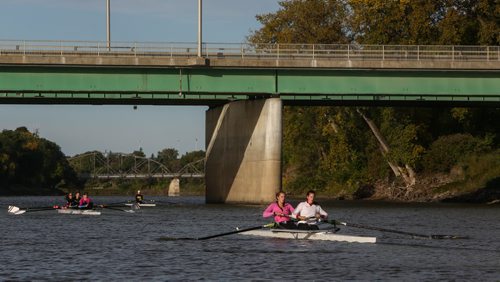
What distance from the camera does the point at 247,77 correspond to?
77.2 metres

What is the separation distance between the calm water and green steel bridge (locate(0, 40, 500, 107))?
1861 centimetres

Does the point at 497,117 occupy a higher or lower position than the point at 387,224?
higher

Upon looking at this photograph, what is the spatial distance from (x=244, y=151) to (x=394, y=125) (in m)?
24.0

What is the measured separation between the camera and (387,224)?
5738 cm

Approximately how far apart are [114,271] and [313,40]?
7606 cm

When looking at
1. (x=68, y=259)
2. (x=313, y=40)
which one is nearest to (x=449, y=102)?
(x=313, y=40)

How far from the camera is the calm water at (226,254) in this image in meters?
32.7

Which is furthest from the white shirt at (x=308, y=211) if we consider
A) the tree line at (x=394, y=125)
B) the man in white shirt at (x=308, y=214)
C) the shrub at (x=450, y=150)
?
the shrub at (x=450, y=150)

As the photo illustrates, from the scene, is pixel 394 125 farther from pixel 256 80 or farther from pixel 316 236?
pixel 316 236

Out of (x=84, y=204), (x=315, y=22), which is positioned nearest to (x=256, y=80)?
(x=84, y=204)

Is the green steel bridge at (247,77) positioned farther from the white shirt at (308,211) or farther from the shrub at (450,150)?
the white shirt at (308,211)

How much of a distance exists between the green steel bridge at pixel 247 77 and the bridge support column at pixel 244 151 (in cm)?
175

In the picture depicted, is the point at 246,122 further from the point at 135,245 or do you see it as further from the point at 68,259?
the point at 68,259

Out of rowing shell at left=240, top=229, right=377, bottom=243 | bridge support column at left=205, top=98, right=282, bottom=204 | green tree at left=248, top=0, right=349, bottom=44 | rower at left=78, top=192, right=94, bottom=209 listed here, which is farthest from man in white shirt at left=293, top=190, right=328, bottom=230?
green tree at left=248, top=0, right=349, bottom=44
